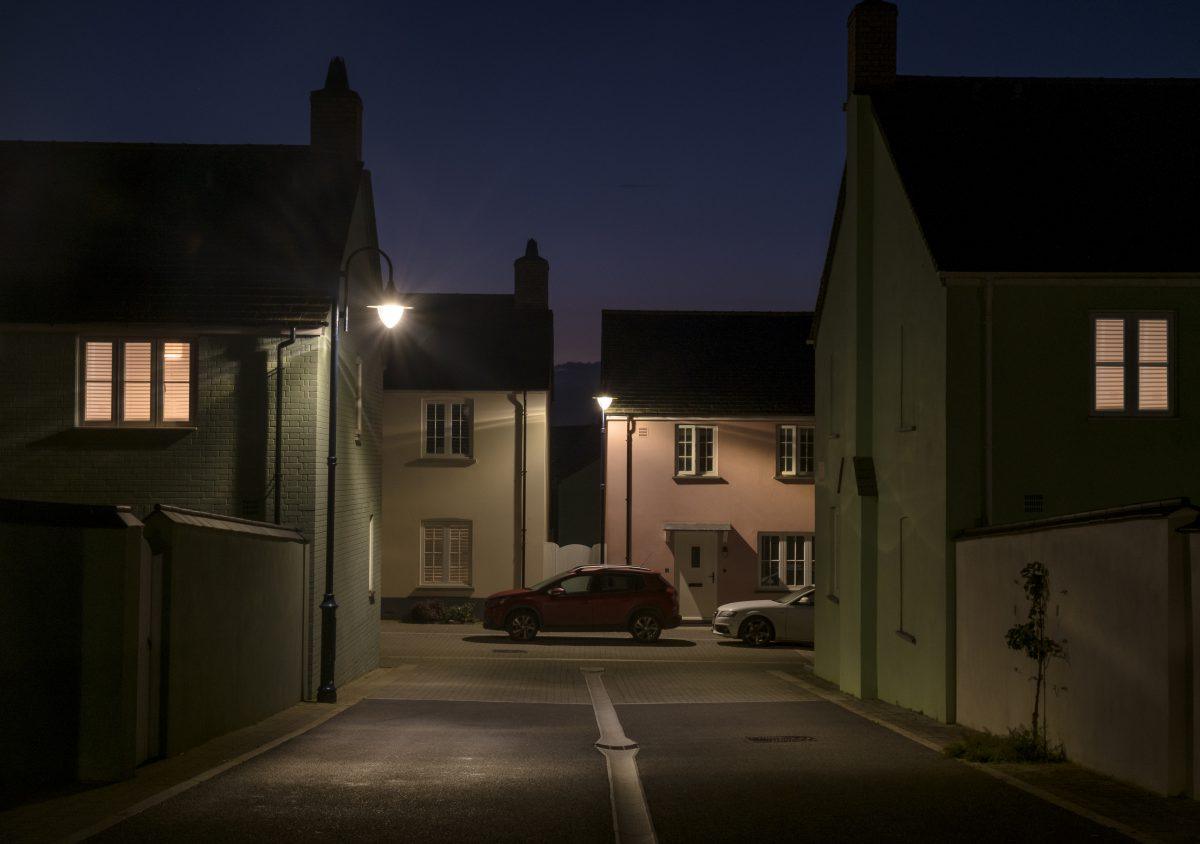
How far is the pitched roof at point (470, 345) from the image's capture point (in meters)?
40.3

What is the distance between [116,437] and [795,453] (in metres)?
25.5

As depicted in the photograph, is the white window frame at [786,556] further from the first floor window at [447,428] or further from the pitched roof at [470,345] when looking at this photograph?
the first floor window at [447,428]

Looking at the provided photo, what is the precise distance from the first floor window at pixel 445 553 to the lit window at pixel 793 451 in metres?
10.2

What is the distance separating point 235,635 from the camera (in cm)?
1367

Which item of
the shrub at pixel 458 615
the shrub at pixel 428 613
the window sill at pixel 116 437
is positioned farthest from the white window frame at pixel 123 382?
the shrub at pixel 458 615

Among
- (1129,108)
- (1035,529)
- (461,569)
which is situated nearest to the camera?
(1035,529)

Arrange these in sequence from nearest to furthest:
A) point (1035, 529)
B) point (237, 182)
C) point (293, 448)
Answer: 1. point (1035, 529)
2. point (293, 448)
3. point (237, 182)

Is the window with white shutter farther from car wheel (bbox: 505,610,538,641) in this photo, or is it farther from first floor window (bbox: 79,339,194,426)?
first floor window (bbox: 79,339,194,426)

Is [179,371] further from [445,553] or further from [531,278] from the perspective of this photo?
[531,278]

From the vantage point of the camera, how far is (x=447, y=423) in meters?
40.1

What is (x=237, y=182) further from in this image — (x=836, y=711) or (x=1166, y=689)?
(x=1166, y=689)

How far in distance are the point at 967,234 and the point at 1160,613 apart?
8.20 m

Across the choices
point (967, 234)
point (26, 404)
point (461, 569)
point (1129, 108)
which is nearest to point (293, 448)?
point (26, 404)

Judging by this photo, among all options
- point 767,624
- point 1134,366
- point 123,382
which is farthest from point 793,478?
point 123,382
